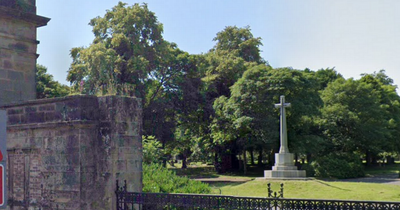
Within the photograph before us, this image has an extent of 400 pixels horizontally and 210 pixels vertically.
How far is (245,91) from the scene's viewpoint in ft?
120

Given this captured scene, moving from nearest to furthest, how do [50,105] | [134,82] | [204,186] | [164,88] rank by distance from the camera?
[50,105], [204,186], [134,82], [164,88]

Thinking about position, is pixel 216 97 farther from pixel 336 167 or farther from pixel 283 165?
pixel 283 165

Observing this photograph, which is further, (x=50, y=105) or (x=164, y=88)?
(x=164, y=88)

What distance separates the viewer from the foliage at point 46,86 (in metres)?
39.2

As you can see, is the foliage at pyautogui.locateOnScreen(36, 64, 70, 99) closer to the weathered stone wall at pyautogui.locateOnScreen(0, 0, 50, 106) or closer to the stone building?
the weathered stone wall at pyautogui.locateOnScreen(0, 0, 50, 106)

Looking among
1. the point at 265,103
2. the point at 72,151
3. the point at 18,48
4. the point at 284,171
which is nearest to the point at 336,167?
the point at 265,103

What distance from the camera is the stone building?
28.2ft

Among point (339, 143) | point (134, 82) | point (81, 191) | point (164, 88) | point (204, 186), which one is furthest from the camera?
point (339, 143)

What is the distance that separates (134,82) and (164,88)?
4.17 meters

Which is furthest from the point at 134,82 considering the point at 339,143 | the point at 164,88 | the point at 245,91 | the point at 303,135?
the point at 339,143

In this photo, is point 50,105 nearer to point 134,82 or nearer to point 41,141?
point 41,141

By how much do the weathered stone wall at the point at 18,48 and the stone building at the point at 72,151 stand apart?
2.94 meters

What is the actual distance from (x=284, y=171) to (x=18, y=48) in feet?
61.0

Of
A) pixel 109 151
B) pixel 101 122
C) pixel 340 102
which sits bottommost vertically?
pixel 109 151
